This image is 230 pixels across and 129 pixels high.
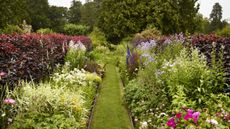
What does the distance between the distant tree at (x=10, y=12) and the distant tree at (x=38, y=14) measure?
10751mm

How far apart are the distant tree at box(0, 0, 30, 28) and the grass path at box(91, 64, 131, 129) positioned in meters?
20.5

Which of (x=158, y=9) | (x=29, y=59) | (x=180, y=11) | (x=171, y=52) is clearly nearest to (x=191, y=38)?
(x=171, y=52)

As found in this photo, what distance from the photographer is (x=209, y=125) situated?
4.59 m

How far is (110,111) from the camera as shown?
8945 mm

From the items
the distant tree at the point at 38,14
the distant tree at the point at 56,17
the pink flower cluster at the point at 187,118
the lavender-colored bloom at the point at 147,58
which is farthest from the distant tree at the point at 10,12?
the pink flower cluster at the point at 187,118

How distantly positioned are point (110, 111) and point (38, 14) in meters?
47.7

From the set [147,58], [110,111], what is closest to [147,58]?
[147,58]

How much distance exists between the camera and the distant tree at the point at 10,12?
2996 cm

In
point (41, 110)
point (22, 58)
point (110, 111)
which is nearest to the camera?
point (41, 110)

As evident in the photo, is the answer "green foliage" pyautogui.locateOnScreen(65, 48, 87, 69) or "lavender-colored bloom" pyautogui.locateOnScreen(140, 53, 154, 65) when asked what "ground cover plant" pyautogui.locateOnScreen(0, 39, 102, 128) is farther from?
"green foliage" pyautogui.locateOnScreen(65, 48, 87, 69)

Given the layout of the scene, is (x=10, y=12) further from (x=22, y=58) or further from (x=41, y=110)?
(x=41, y=110)

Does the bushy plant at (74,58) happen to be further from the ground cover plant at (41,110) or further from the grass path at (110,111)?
the ground cover plant at (41,110)

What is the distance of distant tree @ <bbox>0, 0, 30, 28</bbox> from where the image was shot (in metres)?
30.0

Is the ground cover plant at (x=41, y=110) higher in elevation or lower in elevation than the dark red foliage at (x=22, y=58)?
lower
